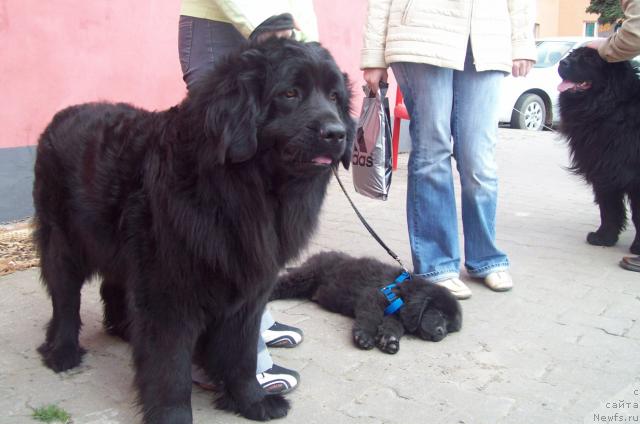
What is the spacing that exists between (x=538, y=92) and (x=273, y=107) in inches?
495

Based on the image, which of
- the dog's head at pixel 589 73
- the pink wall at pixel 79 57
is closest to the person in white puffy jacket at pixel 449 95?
the dog's head at pixel 589 73

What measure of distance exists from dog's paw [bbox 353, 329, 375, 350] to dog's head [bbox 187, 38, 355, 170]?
1208mm

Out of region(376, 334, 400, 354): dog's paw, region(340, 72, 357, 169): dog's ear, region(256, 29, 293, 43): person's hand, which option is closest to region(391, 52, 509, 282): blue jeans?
region(376, 334, 400, 354): dog's paw

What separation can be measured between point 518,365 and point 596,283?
1.55 m

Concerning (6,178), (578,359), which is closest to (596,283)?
(578,359)

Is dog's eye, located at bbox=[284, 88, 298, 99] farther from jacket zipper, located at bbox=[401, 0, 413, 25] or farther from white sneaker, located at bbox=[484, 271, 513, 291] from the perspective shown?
white sneaker, located at bbox=[484, 271, 513, 291]

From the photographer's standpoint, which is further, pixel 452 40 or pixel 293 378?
pixel 452 40

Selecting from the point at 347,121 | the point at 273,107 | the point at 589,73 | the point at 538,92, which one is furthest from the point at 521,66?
the point at 538,92

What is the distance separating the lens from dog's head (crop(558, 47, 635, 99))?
16.7ft

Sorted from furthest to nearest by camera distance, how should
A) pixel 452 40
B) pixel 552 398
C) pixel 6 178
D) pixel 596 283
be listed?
pixel 6 178, pixel 596 283, pixel 452 40, pixel 552 398

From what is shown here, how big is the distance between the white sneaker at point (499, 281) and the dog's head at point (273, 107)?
2105mm

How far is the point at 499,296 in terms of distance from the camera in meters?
3.99

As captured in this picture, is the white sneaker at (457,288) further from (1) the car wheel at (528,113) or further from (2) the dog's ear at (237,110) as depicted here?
(1) the car wheel at (528,113)

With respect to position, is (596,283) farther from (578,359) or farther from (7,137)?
(7,137)
